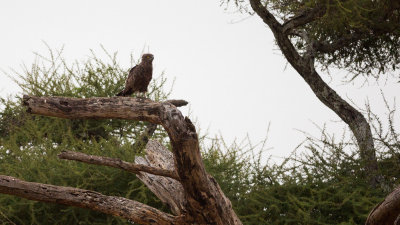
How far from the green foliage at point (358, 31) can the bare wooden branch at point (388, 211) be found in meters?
6.19

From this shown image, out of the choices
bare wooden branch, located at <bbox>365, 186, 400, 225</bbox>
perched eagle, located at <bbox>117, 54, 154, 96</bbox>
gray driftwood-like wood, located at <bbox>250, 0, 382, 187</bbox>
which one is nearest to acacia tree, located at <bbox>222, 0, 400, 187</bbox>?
gray driftwood-like wood, located at <bbox>250, 0, 382, 187</bbox>

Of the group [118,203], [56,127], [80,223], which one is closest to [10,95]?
[56,127]

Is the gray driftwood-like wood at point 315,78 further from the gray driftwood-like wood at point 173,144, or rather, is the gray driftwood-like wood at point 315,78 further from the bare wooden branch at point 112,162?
the bare wooden branch at point 112,162

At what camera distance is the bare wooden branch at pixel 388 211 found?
387 centimetres

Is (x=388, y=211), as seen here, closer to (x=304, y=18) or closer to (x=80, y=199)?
(x=80, y=199)

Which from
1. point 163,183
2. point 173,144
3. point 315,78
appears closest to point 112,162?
point 173,144

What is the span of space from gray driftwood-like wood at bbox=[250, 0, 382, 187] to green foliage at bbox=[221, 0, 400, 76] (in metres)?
0.24

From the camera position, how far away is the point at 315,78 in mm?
10562

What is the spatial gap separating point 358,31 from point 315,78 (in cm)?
194

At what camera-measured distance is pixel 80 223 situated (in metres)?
8.59

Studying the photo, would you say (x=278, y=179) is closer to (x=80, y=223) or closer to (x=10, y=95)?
(x=80, y=223)

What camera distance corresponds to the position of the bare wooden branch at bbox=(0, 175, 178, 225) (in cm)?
438

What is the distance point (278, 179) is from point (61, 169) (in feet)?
13.1

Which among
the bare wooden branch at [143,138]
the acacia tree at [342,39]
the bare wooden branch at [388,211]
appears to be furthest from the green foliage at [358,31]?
the bare wooden branch at [388,211]
